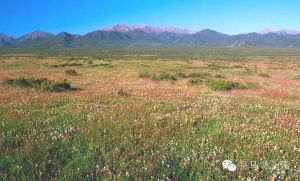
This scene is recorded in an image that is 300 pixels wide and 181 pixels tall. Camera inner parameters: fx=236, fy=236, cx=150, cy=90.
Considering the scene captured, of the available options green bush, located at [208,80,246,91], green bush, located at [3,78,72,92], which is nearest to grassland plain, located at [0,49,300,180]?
green bush, located at [3,78,72,92]

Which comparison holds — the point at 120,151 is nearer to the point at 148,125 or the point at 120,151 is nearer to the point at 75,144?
the point at 75,144

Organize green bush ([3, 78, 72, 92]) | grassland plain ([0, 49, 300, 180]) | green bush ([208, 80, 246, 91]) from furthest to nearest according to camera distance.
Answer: green bush ([208, 80, 246, 91])
green bush ([3, 78, 72, 92])
grassland plain ([0, 49, 300, 180])

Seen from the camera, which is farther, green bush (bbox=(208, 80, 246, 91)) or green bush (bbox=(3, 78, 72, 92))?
green bush (bbox=(208, 80, 246, 91))

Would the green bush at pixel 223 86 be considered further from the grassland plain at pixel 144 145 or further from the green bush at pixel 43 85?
the green bush at pixel 43 85

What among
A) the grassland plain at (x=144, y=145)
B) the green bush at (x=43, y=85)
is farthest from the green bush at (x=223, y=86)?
the green bush at (x=43, y=85)

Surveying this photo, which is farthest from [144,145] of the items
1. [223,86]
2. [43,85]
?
[223,86]

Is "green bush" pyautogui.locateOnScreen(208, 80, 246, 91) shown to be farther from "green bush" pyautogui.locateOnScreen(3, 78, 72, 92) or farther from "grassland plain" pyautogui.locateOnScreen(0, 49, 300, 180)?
"green bush" pyautogui.locateOnScreen(3, 78, 72, 92)

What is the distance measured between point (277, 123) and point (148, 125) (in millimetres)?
4656

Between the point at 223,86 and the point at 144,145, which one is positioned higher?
the point at 144,145

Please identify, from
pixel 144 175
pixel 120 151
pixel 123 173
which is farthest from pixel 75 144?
pixel 144 175

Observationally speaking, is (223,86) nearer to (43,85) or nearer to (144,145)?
(43,85)

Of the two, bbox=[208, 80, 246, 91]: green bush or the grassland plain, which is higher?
the grassland plain

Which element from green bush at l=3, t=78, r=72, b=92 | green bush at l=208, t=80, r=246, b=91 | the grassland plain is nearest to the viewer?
the grassland plain

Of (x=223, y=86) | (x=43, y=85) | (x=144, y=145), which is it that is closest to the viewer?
(x=144, y=145)
